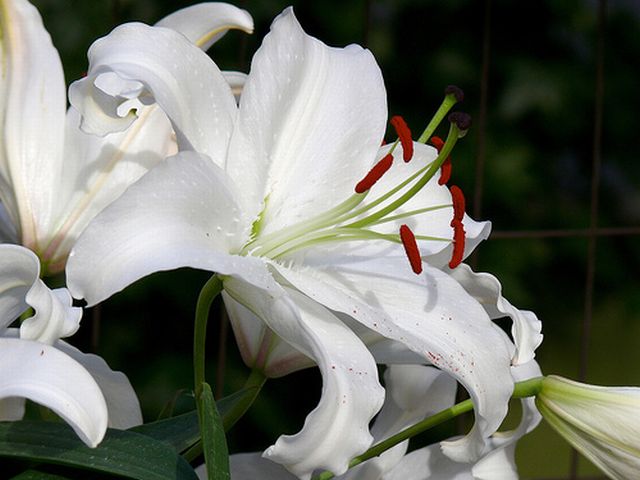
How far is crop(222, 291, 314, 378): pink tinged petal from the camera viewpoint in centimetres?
64

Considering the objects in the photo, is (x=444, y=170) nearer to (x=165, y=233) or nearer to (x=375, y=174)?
(x=375, y=174)

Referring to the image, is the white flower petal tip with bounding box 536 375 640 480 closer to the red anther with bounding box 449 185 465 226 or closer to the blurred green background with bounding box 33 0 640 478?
the red anther with bounding box 449 185 465 226

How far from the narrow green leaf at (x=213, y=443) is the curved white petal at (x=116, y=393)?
0.39 feet

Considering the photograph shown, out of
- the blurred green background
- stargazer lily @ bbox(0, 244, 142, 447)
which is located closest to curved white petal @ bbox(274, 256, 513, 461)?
stargazer lily @ bbox(0, 244, 142, 447)

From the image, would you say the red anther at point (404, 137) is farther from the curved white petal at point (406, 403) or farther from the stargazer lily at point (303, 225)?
the curved white petal at point (406, 403)

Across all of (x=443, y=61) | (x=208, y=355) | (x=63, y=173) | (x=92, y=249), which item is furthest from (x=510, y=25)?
(x=92, y=249)

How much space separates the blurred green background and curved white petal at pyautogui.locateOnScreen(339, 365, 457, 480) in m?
0.88

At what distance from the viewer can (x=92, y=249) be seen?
1.60 ft

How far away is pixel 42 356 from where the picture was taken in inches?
19.1

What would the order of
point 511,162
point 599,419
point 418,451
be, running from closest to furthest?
point 599,419
point 418,451
point 511,162

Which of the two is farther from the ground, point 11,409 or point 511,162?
point 11,409

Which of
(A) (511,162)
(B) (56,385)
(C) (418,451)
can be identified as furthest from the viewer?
(A) (511,162)

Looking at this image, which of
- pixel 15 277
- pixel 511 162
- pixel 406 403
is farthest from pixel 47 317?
pixel 511 162

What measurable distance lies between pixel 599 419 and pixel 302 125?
0.19 meters
